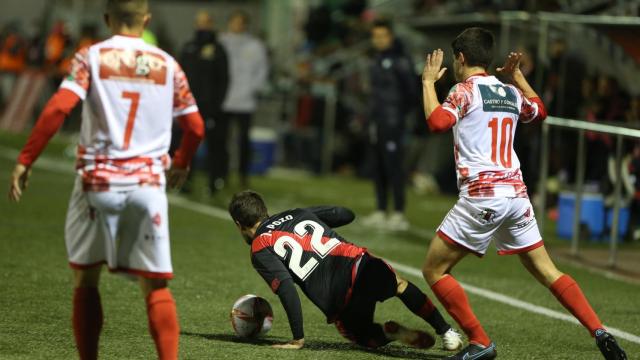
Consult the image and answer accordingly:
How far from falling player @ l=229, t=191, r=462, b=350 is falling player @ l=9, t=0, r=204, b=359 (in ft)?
4.46

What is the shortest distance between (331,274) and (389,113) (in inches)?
286

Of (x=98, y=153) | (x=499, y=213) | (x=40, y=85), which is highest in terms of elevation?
(x=98, y=153)

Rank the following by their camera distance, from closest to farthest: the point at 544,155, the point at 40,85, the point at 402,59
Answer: the point at 544,155 < the point at 402,59 < the point at 40,85

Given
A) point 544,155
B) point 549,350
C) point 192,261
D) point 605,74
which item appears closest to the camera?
point 549,350

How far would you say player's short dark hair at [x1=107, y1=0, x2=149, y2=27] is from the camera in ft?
19.1

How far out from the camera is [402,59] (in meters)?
14.3

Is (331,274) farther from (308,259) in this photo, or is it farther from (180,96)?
(180,96)

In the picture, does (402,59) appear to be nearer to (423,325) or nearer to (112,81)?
(423,325)

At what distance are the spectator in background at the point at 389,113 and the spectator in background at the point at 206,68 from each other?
2.66 m

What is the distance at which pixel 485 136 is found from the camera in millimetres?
6934

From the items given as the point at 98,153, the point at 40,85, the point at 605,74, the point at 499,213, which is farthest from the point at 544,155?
the point at 40,85

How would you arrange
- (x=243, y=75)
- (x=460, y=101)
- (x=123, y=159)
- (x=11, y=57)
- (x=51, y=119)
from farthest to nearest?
(x=11, y=57) < (x=243, y=75) < (x=460, y=101) < (x=123, y=159) < (x=51, y=119)

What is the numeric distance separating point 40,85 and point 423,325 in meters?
21.1

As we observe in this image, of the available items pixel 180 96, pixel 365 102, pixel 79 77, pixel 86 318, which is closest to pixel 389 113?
pixel 365 102
